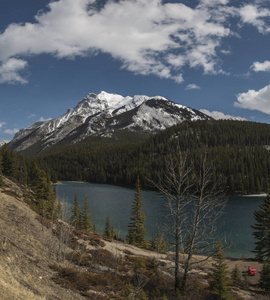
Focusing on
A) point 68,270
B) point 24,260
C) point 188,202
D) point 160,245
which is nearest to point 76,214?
point 160,245

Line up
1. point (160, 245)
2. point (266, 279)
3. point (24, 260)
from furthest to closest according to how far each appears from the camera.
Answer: point (160, 245)
point (266, 279)
point (24, 260)

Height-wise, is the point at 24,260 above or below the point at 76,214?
above

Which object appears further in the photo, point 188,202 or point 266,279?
point 266,279

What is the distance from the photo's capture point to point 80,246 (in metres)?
26.6

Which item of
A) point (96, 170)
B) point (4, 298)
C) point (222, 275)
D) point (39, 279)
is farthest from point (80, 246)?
point (96, 170)

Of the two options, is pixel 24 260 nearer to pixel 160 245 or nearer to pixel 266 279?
pixel 266 279

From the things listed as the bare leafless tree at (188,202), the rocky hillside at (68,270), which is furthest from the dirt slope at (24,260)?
the bare leafless tree at (188,202)

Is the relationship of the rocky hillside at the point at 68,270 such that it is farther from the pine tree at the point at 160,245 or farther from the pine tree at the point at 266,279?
the pine tree at the point at 160,245

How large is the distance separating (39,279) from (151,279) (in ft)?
34.8

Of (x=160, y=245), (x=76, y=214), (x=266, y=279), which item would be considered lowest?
(x=160, y=245)

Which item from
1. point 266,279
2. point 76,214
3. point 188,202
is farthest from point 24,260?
point 76,214

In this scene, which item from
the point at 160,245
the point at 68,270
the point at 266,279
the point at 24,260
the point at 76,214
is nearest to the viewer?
the point at 24,260

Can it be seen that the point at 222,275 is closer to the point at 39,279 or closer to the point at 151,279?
the point at 151,279

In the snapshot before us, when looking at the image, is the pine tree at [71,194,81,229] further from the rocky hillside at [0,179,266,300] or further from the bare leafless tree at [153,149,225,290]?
the bare leafless tree at [153,149,225,290]
